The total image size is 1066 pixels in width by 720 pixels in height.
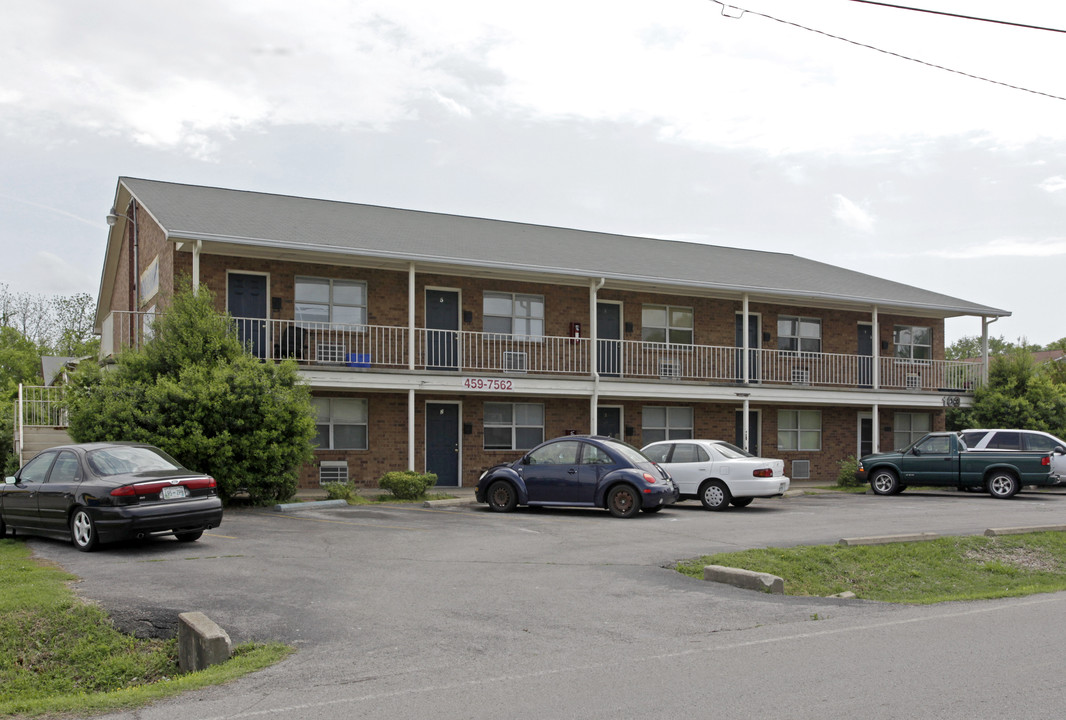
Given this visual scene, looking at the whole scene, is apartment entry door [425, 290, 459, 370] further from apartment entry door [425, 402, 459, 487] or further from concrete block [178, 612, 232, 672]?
concrete block [178, 612, 232, 672]

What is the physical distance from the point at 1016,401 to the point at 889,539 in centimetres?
1558

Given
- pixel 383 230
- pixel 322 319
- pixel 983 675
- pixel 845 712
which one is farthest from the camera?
pixel 383 230

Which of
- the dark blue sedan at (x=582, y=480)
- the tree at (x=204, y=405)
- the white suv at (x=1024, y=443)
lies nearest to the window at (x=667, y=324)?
the white suv at (x=1024, y=443)

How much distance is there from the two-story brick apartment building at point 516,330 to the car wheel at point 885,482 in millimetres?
3283

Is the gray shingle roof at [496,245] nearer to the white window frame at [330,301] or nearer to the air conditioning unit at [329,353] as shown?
the white window frame at [330,301]

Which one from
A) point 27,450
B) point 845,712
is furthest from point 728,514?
point 27,450

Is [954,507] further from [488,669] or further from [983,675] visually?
[488,669]

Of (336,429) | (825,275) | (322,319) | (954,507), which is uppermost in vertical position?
(825,275)

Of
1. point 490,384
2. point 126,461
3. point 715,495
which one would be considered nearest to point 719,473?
point 715,495

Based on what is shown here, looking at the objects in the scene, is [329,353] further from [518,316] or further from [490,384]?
[518,316]

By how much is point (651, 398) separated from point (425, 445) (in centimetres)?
565

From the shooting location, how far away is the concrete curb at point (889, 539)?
498 inches

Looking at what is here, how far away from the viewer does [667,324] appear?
25.9m

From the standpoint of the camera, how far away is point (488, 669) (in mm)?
6520
